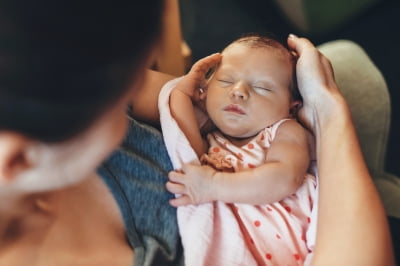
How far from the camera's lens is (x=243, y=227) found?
860mm

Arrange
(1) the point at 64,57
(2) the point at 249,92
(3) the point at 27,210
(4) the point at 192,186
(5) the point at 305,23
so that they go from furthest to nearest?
(5) the point at 305,23
(2) the point at 249,92
(4) the point at 192,186
(3) the point at 27,210
(1) the point at 64,57

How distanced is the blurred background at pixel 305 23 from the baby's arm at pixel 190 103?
39.0 inches

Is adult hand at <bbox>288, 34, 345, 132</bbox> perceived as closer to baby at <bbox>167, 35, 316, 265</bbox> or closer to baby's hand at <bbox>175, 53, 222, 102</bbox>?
baby at <bbox>167, 35, 316, 265</bbox>

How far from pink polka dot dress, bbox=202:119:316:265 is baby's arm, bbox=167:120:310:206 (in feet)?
0.07

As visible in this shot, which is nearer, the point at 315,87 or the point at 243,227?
the point at 243,227

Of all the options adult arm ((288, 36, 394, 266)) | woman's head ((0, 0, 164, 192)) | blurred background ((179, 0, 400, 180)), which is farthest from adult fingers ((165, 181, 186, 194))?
blurred background ((179, 0, 400, 180))

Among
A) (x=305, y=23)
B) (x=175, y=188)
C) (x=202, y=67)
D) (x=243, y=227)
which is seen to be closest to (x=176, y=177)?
(x=175, y=188)

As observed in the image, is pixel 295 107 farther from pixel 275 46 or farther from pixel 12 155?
pixel 12 155

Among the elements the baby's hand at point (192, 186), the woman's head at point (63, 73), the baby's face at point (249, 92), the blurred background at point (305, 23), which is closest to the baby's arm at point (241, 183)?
the baby's hand at point (192, 186)

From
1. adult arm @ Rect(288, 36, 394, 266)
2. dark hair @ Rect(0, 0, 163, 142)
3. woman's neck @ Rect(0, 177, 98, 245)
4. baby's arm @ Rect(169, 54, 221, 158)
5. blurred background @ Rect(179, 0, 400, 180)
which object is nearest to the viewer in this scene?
dark hair @ Rect(0, 0, 163, 142)

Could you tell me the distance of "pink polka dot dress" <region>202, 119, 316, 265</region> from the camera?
0.84 m

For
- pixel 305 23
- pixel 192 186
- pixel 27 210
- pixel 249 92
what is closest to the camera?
pixel 27 210

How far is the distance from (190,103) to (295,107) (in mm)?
216

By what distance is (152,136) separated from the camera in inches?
35.3
